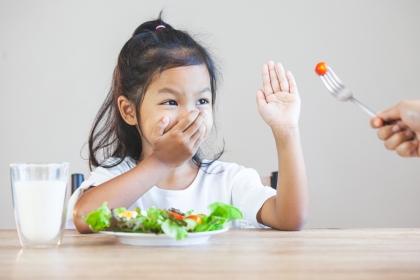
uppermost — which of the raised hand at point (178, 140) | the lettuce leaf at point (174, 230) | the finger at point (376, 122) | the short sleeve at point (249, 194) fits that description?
the finger at point (376, 122)

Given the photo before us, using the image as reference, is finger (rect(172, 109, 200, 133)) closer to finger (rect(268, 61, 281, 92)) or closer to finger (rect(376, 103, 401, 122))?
finger (rect(268, 61, 281, 92))

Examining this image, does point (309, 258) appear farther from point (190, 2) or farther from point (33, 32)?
point (33, 32)

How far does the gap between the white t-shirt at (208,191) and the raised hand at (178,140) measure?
228 millimetres

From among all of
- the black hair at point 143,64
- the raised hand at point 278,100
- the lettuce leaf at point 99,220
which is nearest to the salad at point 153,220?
the lettuce leaf at point 99,220

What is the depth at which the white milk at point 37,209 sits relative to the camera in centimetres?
83

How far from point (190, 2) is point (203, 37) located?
21cm

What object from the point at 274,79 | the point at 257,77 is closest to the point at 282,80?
the point at 274,79

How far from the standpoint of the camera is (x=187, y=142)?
4.33ft

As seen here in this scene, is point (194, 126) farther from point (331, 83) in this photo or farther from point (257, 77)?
point (257, 77)

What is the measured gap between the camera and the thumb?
135cm

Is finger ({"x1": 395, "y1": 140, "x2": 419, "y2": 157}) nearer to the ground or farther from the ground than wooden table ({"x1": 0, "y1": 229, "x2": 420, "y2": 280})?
farther from the ground

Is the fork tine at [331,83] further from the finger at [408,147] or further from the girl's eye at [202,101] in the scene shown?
the girl's eye at [202,101]

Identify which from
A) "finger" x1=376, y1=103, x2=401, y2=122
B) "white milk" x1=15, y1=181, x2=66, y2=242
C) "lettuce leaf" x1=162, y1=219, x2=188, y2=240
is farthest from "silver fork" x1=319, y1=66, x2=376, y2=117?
"white milk" x1=15, y1=181, x2=66, y2=242

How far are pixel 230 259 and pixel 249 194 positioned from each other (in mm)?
782
